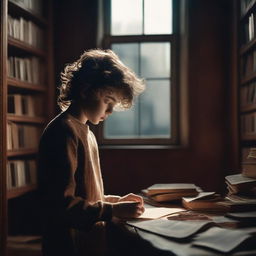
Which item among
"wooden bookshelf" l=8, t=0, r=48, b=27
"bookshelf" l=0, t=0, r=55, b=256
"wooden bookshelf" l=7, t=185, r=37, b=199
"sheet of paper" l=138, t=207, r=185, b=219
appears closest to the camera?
"sheet of paper" l=138, t=207, r=185, b=219

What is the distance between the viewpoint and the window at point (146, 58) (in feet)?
11.1

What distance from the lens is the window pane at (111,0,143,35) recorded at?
344 cm

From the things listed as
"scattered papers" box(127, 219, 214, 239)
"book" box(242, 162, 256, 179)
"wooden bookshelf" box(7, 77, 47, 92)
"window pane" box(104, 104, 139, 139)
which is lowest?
"scattered papers" box(127, 219, 214, 239)

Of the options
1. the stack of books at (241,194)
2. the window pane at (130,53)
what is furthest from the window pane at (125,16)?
the stack of books at (241,194)

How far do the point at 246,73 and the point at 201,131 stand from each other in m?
0.60

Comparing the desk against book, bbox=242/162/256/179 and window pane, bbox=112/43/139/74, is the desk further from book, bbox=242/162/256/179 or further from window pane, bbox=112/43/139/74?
window pane, bbox=112/43/139/74

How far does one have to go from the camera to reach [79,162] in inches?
51.2

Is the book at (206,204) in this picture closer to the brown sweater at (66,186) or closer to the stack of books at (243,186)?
the stack of books at (243,186)

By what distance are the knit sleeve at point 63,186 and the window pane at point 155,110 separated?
221 cm

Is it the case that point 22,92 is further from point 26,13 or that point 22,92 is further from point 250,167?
point 250,167

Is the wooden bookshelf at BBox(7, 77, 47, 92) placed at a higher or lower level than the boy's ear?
higher

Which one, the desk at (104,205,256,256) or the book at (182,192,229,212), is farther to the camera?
the book at (182,192,229,212)

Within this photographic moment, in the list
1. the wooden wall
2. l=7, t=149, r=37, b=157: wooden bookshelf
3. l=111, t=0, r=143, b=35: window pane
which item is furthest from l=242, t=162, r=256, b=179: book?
l=111, t=0, r=143, b=35: window pane

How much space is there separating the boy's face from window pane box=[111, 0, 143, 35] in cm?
218
